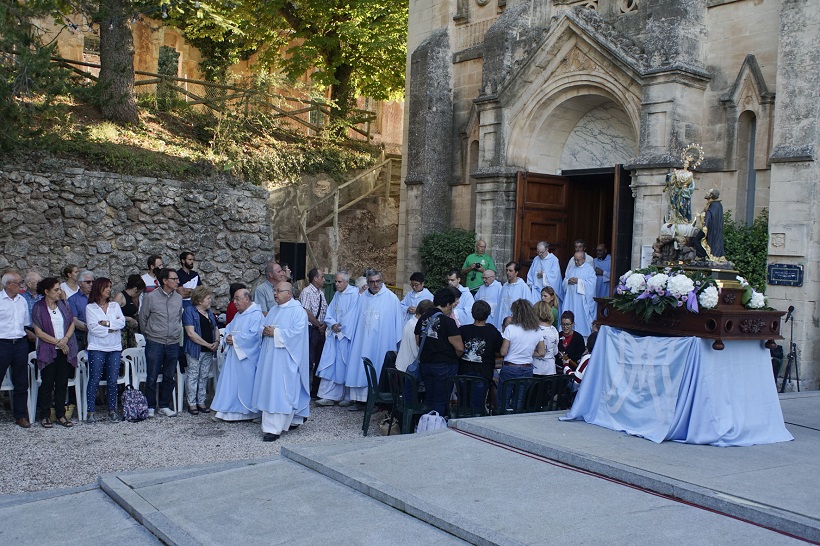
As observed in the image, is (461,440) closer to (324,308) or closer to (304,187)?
(324,308)

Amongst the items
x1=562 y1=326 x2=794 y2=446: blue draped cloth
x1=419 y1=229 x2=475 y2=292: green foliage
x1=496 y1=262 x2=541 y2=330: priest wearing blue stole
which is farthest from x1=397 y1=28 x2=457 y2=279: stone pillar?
x1=562 y1=326 x2=794 y2=446: blue draped cloth

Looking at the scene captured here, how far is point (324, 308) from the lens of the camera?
12.3 meters

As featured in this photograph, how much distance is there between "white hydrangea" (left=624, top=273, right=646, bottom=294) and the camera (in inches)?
323

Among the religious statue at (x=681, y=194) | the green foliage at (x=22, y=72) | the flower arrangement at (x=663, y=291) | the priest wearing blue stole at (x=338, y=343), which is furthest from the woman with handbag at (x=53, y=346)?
the religious statue at (x=681, y=194)

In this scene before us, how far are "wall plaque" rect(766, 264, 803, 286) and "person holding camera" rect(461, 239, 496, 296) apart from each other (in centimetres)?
466

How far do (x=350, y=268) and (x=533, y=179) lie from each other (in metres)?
7.44

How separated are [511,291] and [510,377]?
425 cm

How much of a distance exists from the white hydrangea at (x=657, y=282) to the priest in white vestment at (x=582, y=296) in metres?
5.84

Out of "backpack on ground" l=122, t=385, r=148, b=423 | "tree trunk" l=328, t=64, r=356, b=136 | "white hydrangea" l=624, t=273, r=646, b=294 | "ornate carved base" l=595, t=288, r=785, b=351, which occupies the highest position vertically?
"tree trunk" l=328, t=64, r=356, b=136

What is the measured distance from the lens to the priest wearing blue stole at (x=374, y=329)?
1144cm

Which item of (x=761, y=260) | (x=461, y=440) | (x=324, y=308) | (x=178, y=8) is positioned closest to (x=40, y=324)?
(x=324, y=308)

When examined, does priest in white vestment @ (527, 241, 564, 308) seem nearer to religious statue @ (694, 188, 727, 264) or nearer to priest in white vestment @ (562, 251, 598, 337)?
priest in white vestment @ (562, 251, 598, 337)

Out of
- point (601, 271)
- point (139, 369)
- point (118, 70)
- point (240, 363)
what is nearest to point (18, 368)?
point (139, 369)

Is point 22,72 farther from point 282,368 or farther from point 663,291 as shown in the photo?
point 663,291
